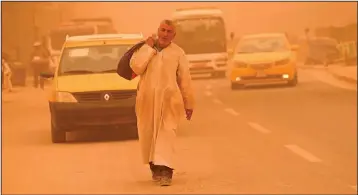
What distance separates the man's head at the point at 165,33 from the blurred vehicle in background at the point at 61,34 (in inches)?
50.9

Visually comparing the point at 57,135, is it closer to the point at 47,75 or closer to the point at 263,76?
the point at 47,75

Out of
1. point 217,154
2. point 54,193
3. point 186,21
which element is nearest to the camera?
point 186,21

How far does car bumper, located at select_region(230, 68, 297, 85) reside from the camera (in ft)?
27.7

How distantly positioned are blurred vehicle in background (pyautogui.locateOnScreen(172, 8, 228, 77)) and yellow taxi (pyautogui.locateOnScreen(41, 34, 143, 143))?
0.69 m

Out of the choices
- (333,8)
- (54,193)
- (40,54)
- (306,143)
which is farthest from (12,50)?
(306,143)

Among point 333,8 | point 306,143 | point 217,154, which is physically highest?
point 333,8

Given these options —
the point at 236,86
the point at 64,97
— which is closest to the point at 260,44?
the point at 236,86

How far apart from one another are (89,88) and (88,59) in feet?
1.13

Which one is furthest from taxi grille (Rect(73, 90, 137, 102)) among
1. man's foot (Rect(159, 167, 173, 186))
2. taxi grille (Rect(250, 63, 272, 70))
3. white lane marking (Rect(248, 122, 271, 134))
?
white lane marking (Rect(248, 122, 271, 134))

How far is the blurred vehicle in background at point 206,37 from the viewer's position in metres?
8.29

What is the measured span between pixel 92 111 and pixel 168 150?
3.10 ft

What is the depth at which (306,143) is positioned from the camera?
18100 centimetres

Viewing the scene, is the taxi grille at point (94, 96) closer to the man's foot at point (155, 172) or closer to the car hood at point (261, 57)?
the man's foot at point (155, 172)

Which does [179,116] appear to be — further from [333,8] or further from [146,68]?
[333,8]
